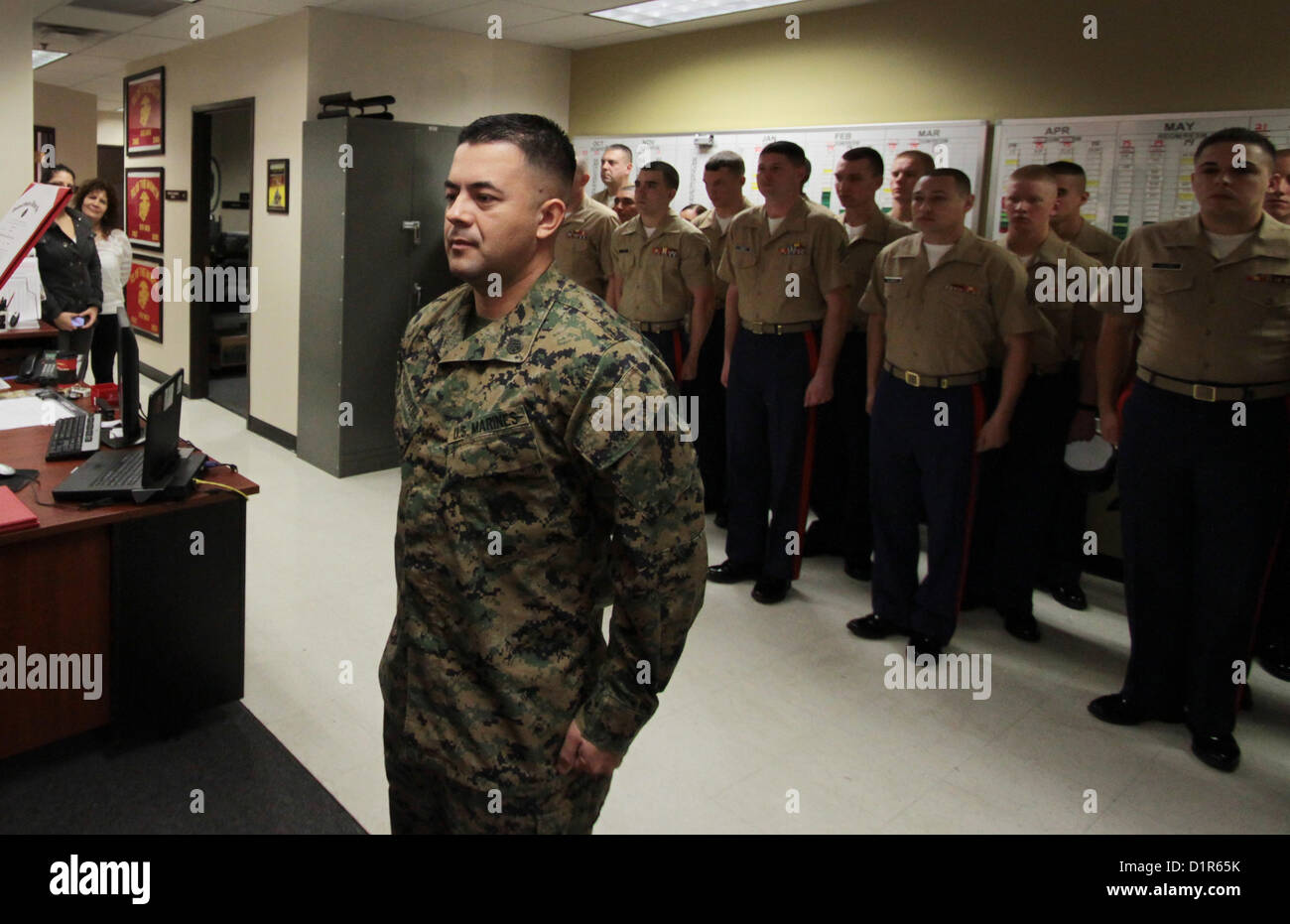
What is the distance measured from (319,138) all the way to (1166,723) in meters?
4.90

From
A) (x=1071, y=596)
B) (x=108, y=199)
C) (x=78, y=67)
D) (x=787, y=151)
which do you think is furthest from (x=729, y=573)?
(x=78, y=67)

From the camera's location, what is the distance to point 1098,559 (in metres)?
4.44

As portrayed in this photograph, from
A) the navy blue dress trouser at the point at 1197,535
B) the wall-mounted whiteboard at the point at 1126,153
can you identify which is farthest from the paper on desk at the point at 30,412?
the wall-mounted whiteboard at the point at 1126,153

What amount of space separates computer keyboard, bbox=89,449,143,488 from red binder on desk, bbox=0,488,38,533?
0.19 meters

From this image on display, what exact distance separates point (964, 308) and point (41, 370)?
11.4 ft

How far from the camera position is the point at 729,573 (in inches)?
162

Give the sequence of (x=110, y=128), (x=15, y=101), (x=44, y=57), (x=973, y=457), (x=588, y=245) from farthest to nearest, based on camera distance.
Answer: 1. (x=110, y=128)
2. (x=44, y=57)
3. (x=588, y=245)
4. (x=15, y=101)
5. (x=973, y=457)

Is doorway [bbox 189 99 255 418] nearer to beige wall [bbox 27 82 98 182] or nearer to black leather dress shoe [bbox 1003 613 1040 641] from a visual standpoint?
beige wall [bbox 27 82 98 182]

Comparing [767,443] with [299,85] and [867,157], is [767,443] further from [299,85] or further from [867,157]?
[299,85]

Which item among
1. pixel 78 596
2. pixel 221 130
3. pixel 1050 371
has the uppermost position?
pixel 221 130

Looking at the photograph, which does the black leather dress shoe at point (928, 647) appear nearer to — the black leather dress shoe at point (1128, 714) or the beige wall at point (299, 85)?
the black leather dress shoe at point (1128, 714)
